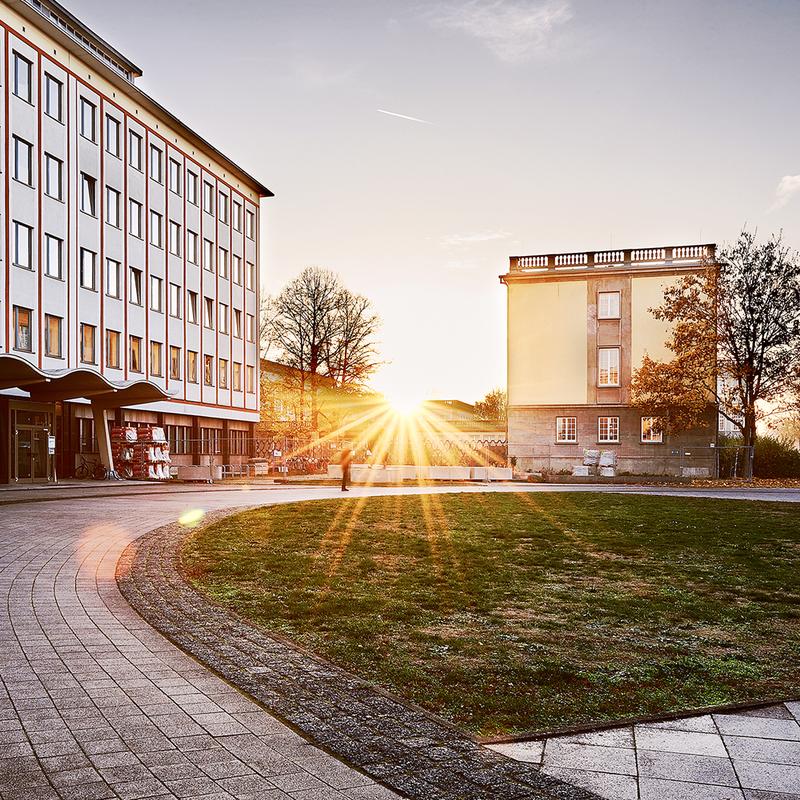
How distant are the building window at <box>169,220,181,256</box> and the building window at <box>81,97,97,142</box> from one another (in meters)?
8.89

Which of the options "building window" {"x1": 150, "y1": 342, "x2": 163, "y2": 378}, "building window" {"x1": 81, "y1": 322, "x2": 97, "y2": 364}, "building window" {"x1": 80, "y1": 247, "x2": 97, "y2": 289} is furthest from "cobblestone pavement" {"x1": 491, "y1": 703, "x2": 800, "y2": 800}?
"building window" {"x1": 150, "y1": 342, "x2": 163, "y2": 378}

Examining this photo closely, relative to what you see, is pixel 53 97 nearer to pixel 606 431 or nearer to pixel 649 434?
pixel 606 431

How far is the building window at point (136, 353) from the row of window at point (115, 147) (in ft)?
29.6

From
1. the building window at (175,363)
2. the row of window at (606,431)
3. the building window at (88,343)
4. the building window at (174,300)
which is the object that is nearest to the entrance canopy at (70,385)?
the building window at (88,343)

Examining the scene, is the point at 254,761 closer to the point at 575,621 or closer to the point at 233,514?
the point at 575,621

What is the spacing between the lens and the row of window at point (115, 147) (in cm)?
3575

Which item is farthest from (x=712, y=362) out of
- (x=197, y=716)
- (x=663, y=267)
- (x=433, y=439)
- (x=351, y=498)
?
(x=197, y=716)

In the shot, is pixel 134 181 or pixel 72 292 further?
pixel 134 181

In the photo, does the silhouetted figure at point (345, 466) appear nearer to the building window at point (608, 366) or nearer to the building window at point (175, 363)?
the building window at point (175, 363)

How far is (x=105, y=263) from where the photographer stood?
42312 millimetres

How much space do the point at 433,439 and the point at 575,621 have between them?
43.8 metres

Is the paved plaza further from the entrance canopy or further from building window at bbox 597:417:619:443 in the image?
building window at bbox 597:417:619:443

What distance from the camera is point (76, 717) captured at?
4852mm

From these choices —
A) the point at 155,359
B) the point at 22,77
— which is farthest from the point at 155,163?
the point at 22,77
